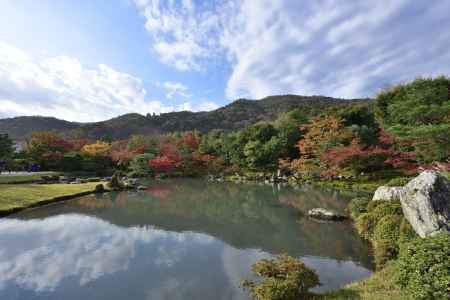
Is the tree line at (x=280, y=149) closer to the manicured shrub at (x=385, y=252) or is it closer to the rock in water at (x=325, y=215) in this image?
the rock in water at (x=325, y=215)

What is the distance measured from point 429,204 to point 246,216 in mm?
8797

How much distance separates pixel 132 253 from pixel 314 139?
2324cm

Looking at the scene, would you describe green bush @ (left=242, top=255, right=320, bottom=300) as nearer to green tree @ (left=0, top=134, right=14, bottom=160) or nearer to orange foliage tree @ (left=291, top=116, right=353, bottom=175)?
orange foliage tree @ (left=291, top=116, right=353, bottom=175)

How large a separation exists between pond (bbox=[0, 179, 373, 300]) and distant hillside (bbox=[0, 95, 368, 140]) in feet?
213

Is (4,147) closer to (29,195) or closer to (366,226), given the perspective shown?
(29,195)

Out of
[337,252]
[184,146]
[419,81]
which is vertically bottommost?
[337,252]

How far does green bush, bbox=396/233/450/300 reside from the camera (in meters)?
3.49

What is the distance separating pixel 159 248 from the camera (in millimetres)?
8719

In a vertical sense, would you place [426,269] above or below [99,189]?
above

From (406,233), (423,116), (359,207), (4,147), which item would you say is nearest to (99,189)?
(4,147)

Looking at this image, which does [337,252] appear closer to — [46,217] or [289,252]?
[289,252]

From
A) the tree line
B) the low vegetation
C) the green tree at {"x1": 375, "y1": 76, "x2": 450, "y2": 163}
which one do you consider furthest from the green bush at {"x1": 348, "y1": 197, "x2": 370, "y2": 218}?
the tree line

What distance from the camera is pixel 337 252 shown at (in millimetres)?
8359

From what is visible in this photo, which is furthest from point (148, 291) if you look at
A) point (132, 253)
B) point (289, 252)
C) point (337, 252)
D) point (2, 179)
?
point (2, 179)
